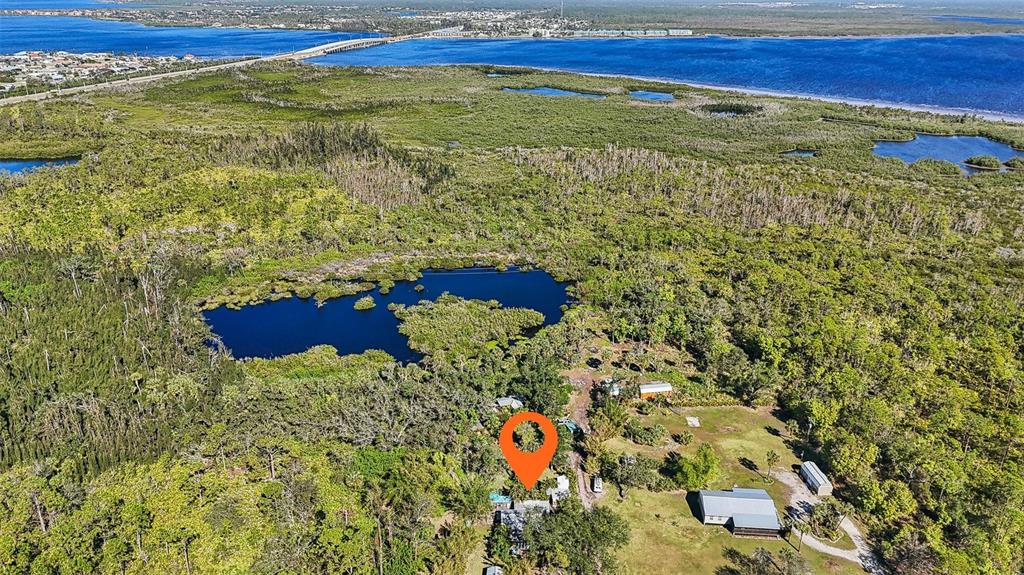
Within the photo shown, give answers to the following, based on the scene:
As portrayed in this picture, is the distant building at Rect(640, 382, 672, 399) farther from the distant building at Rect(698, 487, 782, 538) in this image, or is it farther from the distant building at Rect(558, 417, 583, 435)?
the distant building at Rect(698, 487, 782, 538)

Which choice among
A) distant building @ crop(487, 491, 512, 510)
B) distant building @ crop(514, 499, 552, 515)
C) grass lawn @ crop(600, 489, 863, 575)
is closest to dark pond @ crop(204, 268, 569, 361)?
distant building @ crop(487, 491, 512, 510)

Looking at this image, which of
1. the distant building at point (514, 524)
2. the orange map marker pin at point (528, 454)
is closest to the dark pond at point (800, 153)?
the orange map marker pin at point (528, 454)

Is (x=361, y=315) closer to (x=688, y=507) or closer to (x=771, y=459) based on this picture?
(x=688, y=507)

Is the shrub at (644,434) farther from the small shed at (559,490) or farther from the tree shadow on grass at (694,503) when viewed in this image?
the small shed at (559,490)

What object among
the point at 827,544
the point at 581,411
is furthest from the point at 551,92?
the point at 827,544

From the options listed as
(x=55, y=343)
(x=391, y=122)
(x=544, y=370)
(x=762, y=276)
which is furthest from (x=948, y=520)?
(x=391, y=122)

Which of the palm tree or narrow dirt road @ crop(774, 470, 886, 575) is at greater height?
the palm tree

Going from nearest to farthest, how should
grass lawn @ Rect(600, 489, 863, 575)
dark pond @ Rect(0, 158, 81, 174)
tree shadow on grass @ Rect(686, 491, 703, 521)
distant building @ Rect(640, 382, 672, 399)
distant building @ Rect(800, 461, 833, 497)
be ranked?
grass lawn @ Rect(600, 489, 863, 575) < tree shadow on grass @ Rect(686, 491, 703, 521) < distant building @ Rect(800, 461, 833, 497) < distant building @ Rect(640, 382, 672, 399) < dark pond @ Rect(0, 158, 81, 174)

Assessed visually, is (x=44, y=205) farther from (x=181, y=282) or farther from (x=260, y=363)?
(x=260, y=363)
